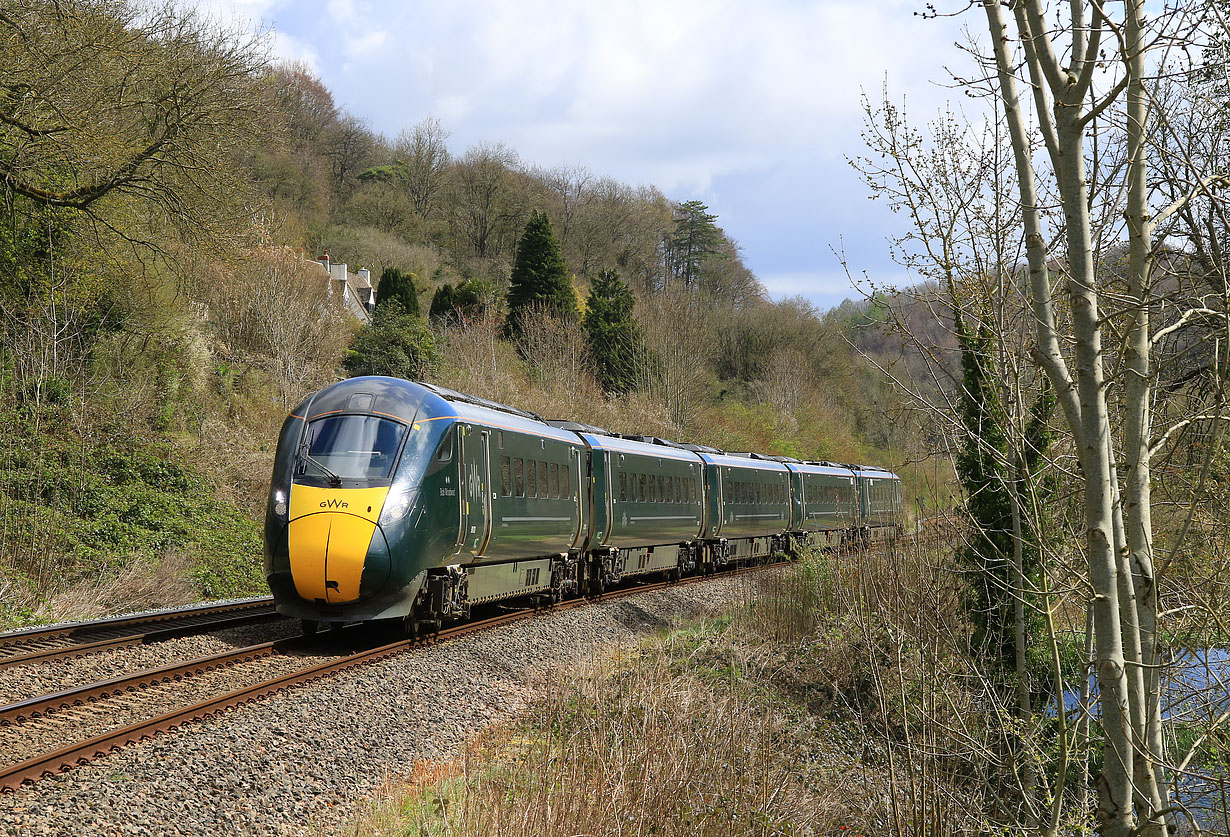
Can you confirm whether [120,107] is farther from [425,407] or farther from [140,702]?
[140,702]

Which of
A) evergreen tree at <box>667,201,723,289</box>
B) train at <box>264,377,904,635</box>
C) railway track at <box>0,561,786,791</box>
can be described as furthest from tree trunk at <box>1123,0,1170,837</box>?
evergreen tree at <box>667,201,723,289</box>

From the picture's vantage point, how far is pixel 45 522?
15.4 meters

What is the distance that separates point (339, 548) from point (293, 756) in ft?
12.0

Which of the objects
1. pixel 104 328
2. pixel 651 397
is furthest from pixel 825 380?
pixel 104 328

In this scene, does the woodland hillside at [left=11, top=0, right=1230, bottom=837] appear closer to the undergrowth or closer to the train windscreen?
the undergrowth

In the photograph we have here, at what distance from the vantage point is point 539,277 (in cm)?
4809

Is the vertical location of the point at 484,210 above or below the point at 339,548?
above

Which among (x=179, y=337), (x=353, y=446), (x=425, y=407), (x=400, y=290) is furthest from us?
(x=400, y=290)

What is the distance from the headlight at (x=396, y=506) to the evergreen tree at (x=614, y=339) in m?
29.6

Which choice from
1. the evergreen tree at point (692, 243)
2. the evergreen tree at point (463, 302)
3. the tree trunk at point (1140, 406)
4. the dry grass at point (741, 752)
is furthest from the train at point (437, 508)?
the evergreen tree at point (692, 243)

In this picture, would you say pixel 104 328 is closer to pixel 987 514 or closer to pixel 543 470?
pixel 543 470


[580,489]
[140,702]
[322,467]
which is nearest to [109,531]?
[580,489]

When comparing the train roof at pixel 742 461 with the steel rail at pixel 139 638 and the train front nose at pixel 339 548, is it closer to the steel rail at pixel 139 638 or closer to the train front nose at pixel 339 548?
the steel rail at pixel 139 638

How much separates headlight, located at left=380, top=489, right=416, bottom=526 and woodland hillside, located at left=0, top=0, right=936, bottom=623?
4.81m
